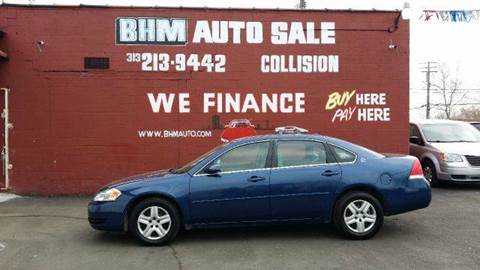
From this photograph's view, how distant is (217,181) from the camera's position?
7219mm

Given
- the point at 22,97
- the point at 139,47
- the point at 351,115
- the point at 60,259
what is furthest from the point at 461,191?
the point at 22,97

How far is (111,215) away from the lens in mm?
7180

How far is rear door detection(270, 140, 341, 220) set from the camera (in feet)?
23.8

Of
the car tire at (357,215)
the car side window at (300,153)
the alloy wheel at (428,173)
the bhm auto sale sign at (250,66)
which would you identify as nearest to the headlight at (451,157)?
the alloy wheel at (428,173)

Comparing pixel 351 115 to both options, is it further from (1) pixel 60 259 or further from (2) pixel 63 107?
(1) pixel 60 259

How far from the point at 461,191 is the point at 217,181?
731cm

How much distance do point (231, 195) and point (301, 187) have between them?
961mm

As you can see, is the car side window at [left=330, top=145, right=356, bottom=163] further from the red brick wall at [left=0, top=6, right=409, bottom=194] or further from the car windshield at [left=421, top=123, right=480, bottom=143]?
the car windshield at [left=421, top=123, right=480, bottom=143]

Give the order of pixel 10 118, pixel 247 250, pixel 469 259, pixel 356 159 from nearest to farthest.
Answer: pixel 469 259 → pixel 247 250 → pixel 356 159 → pixel 10 118

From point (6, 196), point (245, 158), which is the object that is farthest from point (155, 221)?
point (6, 196)

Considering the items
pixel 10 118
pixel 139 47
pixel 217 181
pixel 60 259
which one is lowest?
pixel 60 259

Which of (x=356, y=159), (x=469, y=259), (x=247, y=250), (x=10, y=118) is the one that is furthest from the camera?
(x=10, y=118)

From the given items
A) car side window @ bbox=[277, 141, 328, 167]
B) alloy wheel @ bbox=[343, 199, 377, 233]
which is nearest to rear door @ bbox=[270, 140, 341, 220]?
car side window @ bbox=[277, 141, 328, 167]

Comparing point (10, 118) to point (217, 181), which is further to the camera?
point (10, 118)
